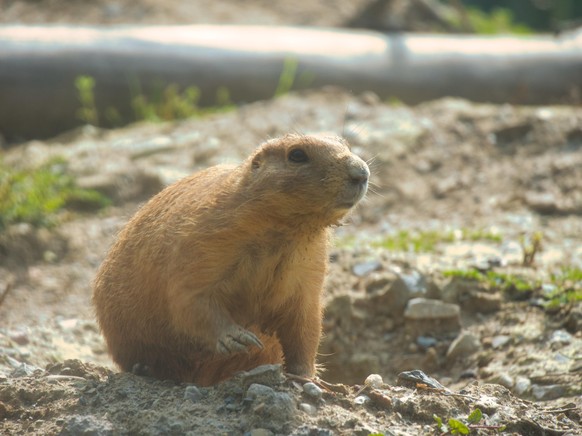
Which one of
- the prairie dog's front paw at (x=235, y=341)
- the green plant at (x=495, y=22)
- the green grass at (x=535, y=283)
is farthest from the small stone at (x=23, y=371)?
the green plant at (x=495, y=22)

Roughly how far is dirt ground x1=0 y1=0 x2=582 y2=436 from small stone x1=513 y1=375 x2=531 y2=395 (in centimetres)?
1

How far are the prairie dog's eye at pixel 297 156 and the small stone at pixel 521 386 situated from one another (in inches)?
82.6

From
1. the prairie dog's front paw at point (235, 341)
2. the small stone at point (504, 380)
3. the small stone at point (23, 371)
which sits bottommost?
the small stone at point (504, 380)

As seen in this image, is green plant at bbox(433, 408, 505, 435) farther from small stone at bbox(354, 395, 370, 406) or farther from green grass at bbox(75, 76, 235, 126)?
green grass at bbox(75, 76, 235, 126)

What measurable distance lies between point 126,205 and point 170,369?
13.9 ft

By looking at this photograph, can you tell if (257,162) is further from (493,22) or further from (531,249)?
(493,22)

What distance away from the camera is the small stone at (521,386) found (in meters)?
5.95

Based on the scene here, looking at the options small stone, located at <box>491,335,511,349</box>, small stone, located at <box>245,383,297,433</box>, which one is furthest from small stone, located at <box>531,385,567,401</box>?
small stone, located at <box>245,383,297,433</box>

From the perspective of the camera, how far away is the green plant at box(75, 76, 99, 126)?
11484 millimetres

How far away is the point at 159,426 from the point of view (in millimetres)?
4488

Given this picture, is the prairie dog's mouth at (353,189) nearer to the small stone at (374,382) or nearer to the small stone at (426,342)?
the small stone at (374,382)

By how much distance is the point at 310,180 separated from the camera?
4996 mm

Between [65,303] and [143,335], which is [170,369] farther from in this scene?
[65,303]

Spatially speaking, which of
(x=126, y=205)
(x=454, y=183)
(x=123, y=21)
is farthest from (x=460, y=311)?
(x=123, y=21)
